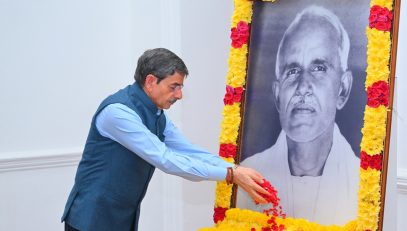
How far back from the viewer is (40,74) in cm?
369

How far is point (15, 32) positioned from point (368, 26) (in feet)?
8.04

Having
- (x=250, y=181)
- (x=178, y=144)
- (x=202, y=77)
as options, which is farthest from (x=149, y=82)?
(x=202, y=77)

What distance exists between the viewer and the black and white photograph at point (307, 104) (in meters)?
2.40

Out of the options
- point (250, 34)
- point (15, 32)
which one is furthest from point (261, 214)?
point (15, 32)

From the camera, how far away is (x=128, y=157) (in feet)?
7.88

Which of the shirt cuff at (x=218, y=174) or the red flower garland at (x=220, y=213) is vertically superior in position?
the shirt cuff at (x=218, y=174)

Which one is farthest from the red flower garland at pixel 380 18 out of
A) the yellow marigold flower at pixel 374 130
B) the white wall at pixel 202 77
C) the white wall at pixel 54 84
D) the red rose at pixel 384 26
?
the white wall at pixel 54 84

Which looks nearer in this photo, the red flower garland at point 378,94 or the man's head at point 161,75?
the red flower garland at point 378,94

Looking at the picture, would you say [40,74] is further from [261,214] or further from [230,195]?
[261,214]

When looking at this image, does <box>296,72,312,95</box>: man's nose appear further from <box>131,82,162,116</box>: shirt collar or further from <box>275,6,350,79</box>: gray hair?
<box>131,82,162,116</box>: shirt collar

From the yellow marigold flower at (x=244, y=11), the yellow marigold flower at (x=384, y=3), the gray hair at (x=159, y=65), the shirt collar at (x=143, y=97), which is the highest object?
the yellow marigold flower at (x=244, y=11)

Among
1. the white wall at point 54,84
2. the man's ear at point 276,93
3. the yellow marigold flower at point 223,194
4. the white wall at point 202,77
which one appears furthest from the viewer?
the white wall at point 202,77

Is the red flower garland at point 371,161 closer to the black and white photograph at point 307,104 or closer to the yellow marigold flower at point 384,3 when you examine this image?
the black and white photograph at point 307,104

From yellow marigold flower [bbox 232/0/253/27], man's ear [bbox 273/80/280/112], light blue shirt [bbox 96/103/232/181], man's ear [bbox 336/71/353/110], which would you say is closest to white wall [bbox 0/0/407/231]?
yellow marigold flower [bbox 232/0/253/27]
